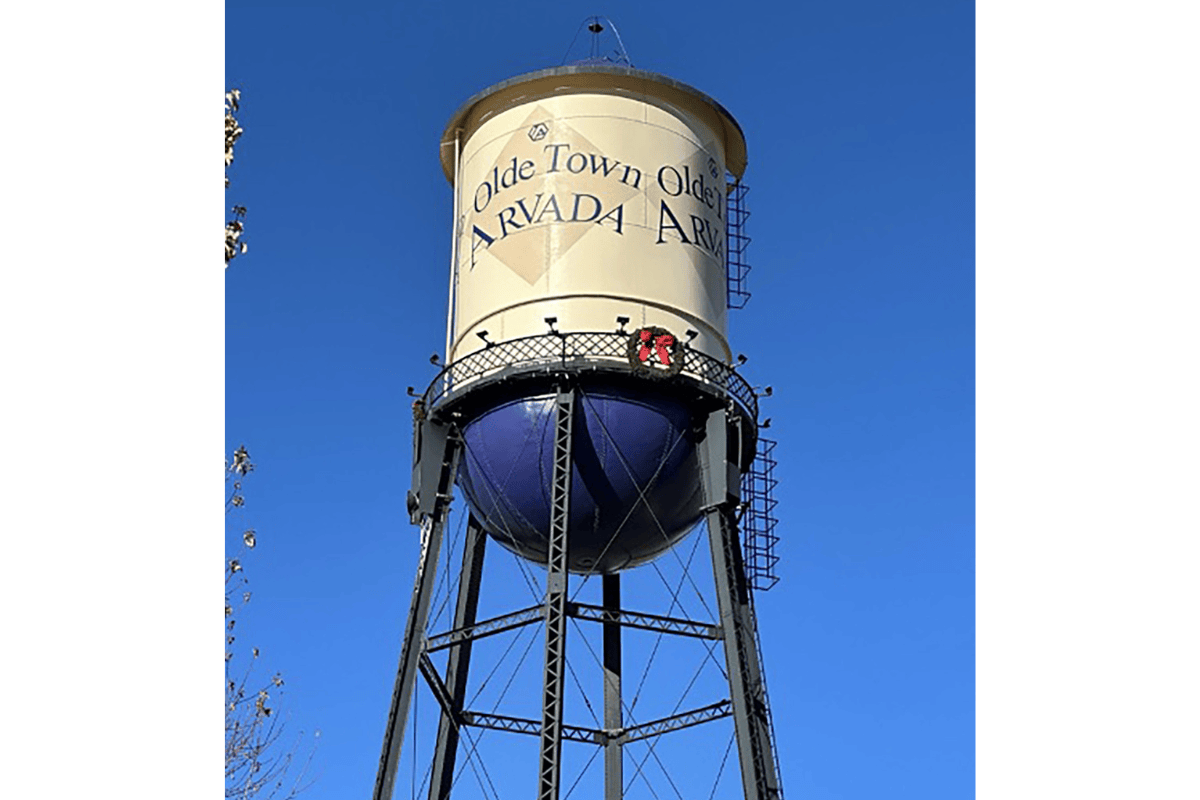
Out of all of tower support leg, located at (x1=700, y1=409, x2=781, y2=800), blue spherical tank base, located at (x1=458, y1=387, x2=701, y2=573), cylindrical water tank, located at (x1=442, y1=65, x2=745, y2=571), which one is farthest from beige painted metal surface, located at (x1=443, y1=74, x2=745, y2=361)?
tower support leg, located at (x1=700, y1=409, x2=781, y2=800)

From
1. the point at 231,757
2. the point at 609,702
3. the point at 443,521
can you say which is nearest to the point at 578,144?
the point at 443,521

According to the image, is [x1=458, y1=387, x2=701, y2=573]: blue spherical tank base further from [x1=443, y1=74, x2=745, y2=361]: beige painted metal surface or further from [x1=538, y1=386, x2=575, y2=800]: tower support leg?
[x1=443, y1=74, x2=745, y2=361]: beige painted metal surface

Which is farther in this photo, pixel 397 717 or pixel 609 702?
pixel 609 702

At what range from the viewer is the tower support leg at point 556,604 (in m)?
21.4

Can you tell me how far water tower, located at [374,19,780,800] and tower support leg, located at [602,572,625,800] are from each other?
39 millimetres

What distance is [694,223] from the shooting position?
24797 millimetres

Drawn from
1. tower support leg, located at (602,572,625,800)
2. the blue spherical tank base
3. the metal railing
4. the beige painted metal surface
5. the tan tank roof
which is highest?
the tan tank roof

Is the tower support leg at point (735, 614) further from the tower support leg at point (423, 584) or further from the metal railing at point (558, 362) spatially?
the tower support leg at point (423, 584)

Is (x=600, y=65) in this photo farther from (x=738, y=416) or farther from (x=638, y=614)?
(x=638, y=614)

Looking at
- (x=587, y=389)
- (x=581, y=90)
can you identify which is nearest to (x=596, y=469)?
(x=587, y=389)

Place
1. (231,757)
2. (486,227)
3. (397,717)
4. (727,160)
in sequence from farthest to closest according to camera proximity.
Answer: (727,160) < (486,227) < (397,717) < (231,757)

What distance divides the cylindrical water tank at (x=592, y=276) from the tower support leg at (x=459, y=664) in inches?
34.8

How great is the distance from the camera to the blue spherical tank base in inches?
918

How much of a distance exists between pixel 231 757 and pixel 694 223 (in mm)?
11813
